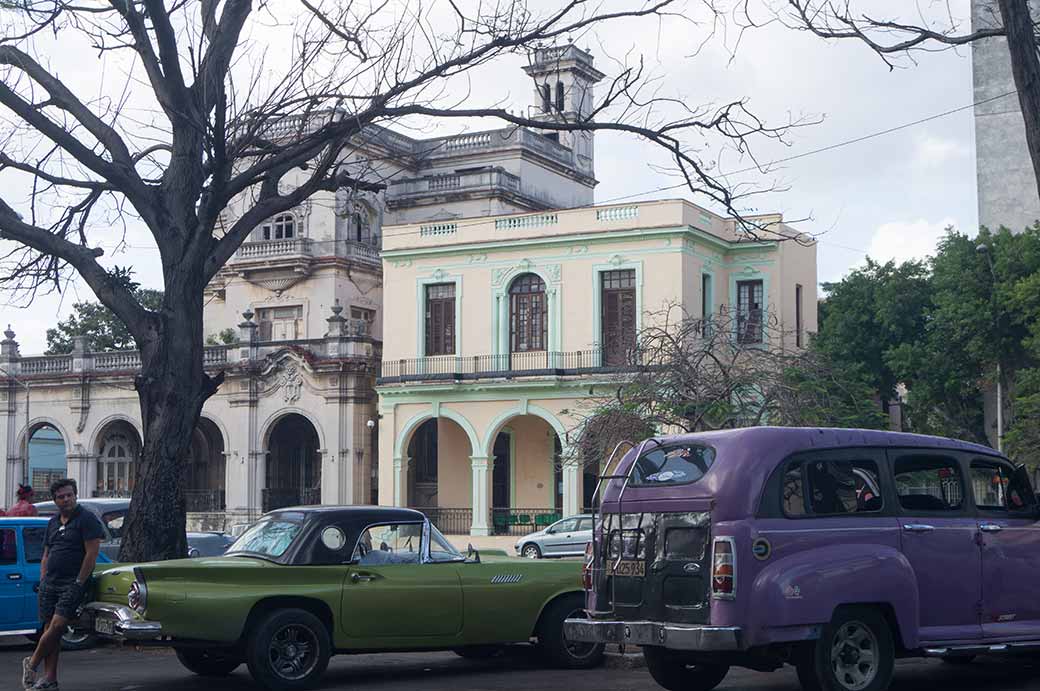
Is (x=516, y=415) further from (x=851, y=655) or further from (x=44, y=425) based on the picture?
(x=851, y=655)

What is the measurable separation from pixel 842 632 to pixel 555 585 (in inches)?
143

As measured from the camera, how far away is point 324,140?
564 inches

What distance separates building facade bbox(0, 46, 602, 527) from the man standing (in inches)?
1224

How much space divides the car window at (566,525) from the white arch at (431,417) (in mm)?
7493

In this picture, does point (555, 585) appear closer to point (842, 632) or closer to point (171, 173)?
point (842, 632)

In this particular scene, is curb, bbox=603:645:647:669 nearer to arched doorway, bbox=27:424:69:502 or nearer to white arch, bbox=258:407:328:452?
white arch, bbox=258:407:328:452

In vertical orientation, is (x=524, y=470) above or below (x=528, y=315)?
below

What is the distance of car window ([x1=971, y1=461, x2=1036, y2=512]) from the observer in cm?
1100

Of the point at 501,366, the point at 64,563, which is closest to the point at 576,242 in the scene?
the point at 501,366

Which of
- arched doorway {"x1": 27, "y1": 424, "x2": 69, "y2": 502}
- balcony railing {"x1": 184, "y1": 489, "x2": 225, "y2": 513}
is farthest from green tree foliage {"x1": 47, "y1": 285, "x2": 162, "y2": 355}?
balcony railing {"x1": 184, "y1": 489, "x2": 225, "y2": 513}

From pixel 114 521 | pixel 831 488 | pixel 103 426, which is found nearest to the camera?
pixel 831 488

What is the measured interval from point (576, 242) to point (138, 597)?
29.6m

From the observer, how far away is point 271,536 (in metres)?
12.2

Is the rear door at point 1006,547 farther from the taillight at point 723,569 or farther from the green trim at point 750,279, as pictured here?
the green trim at point 750,279
